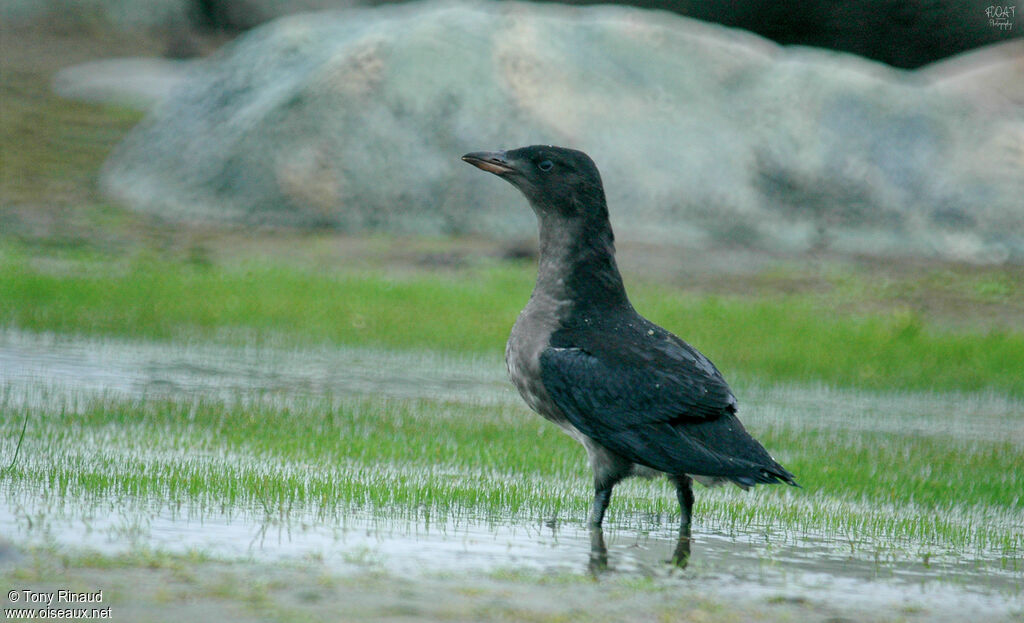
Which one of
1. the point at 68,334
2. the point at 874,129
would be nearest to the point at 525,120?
the point at 874,129

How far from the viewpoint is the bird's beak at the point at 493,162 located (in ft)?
20.8

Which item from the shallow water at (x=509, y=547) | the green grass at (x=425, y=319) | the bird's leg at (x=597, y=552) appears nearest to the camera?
the shallow water at (x=509, y=547)

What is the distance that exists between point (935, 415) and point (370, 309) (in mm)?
5204

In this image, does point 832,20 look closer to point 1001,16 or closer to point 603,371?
point 1001,16

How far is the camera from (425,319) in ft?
41.2

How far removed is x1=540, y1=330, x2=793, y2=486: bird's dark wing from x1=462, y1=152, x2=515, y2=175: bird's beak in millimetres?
977

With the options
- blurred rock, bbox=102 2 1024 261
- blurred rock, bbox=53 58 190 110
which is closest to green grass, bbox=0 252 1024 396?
blurred rock, bbox=102 2 1024 261

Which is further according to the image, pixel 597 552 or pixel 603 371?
pixel 603 371

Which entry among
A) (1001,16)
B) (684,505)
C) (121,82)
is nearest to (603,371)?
(684,505)

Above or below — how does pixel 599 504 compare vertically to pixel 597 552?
above

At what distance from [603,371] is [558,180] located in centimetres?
103

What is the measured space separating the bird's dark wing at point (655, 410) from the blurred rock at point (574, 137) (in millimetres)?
10772

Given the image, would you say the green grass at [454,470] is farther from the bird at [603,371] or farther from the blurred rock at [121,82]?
the blurred rock at [121,82]

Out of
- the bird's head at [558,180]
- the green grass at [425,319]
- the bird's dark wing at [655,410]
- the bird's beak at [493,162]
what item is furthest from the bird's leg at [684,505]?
the green grass at [425,319]
